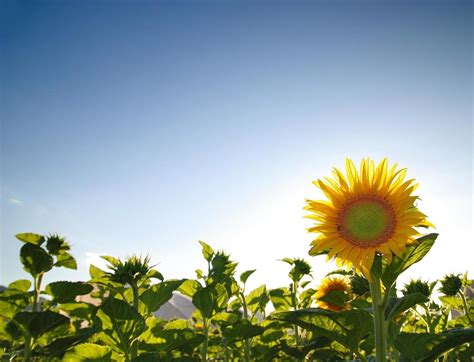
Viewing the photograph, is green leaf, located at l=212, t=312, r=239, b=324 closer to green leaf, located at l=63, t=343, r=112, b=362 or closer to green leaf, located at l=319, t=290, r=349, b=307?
green leaf, located at l=319, t=290, r=349, b=307

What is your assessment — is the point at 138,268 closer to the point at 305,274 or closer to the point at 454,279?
the point at 305,274

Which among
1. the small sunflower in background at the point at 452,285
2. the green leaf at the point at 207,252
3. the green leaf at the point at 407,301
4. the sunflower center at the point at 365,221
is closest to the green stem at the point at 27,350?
the green leaf at the point at 207,252

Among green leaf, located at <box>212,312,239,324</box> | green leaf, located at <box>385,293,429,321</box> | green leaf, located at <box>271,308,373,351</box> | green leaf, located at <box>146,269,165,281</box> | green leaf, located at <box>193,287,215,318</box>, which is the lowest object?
green leaf, located at <box>271,308,373,351</box>

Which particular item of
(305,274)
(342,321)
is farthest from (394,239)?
(305,274)

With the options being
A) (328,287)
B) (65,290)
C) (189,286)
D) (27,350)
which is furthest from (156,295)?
(328,287)

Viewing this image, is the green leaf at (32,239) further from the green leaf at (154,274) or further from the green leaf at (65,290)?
the green leaf at (154,274)

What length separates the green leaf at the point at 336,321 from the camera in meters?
2.12

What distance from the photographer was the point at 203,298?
3.17 meters

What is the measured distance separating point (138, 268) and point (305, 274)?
2800 mm

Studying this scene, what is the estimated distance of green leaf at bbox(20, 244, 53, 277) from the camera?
360cm

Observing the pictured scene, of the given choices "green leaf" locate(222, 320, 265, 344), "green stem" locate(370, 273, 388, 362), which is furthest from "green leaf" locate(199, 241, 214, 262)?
"green stem" locate(370, 273, 388, 362)

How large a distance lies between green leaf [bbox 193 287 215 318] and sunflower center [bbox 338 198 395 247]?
132 cm

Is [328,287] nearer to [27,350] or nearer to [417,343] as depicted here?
[417,343]

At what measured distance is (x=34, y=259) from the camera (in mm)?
3641
